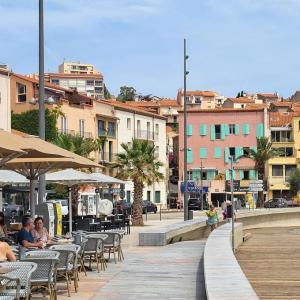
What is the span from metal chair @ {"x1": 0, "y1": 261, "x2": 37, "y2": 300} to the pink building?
294ft

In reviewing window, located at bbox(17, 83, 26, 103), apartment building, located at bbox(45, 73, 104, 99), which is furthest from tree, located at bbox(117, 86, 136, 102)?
window, located at bbox(17, 83, 26, 103)

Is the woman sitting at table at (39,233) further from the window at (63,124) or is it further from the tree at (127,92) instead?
the tree at (127,92)

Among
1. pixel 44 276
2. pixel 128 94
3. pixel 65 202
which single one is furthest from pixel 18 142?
pixel 128 94

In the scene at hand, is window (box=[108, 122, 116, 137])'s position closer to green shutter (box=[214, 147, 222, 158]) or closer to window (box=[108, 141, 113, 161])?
window (box=[108, 141, 113, 161])

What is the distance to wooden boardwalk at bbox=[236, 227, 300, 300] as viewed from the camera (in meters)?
16.5

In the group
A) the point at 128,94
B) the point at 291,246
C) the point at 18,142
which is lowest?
the point at 291,246

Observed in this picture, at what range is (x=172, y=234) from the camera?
2798 centimetres

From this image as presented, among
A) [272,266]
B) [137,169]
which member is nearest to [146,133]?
[137,169]

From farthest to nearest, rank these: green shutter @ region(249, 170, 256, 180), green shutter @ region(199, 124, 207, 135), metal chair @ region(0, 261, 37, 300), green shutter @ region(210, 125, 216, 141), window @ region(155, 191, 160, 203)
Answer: green shutter @ region(199, 124, 207, 135) < green shutter @ region(210, 125, 216, 141) < green shutter @ region(249, 170, 256, 180) < window @ region(155, 191, 160, 203) < metal chair @ region(0, 261, 37, 300)

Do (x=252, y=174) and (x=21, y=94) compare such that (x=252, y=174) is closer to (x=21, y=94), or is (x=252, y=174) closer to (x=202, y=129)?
(x=202, y=129)

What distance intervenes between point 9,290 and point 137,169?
35414 mm

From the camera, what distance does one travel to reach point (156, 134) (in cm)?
9500

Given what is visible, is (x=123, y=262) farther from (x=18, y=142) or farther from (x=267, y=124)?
(x=267, y=124)

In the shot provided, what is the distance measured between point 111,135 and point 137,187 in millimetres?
39162
